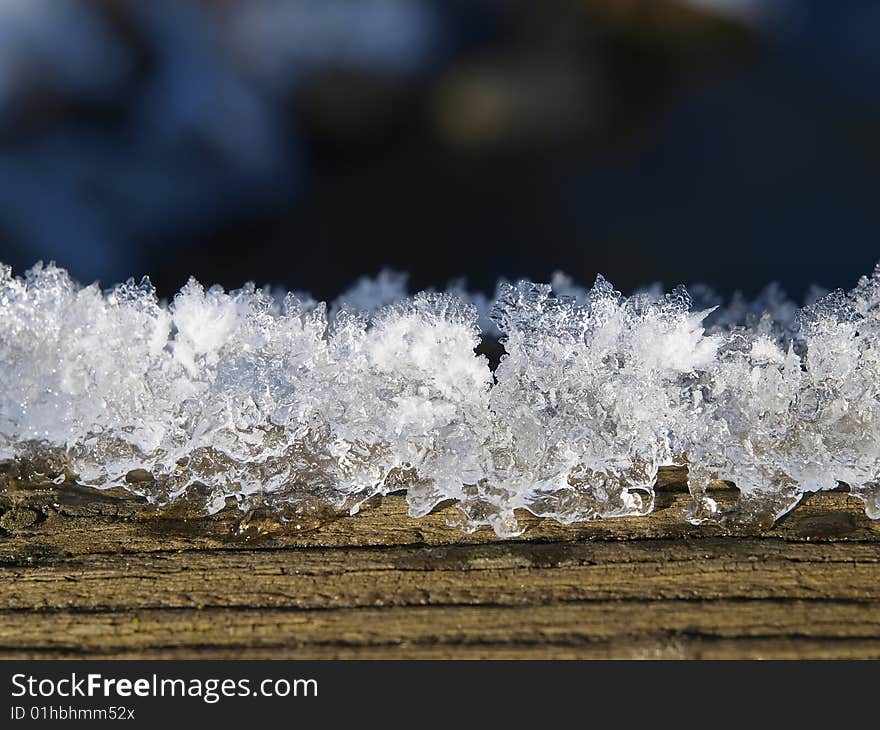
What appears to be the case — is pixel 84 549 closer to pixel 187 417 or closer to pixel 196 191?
pixel 187 417

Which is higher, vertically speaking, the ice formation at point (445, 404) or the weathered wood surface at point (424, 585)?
the ice formation at point (445, 404)

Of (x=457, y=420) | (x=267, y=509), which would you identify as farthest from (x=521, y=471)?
(x=267, y=509)

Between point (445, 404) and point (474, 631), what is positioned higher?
point (445, 404)

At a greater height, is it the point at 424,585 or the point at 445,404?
the point at 445,404
